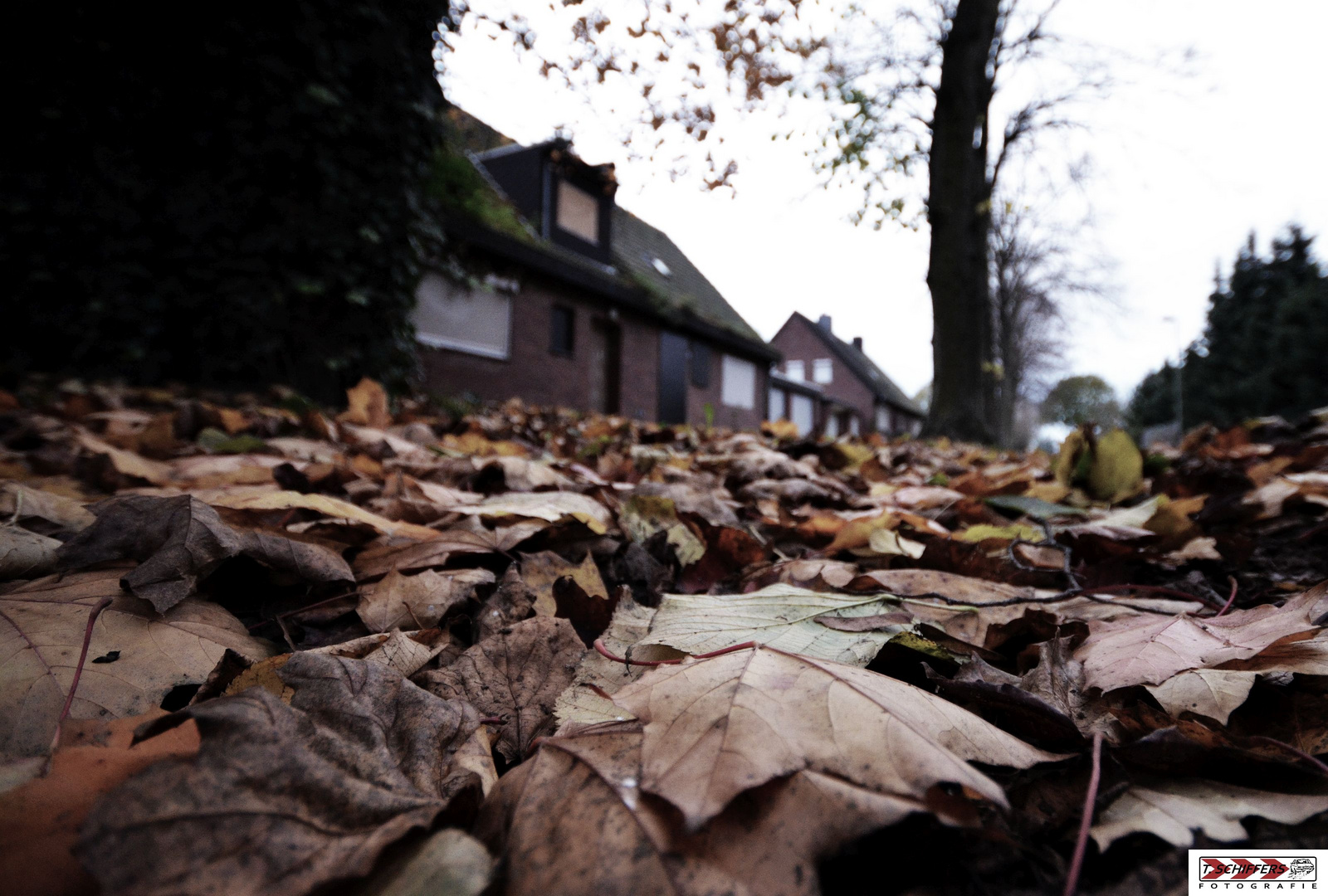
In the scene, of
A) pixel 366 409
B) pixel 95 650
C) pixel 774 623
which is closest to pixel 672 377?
pixel 366 409

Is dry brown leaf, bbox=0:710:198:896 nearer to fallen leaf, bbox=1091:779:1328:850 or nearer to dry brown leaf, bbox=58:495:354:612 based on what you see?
dry brown leaf, bbox=58:495:354:612

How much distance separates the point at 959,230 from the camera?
8.02 metres

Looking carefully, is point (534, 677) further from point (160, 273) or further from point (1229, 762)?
point (160, 273)

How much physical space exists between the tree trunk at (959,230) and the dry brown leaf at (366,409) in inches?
260

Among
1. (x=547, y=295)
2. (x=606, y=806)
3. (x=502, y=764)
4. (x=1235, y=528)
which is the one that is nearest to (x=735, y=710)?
(x=606, y=806)

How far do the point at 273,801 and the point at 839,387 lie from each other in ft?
96.4

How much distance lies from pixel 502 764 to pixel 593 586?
371mm

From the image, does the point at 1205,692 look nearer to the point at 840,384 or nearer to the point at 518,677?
the point at 518,677

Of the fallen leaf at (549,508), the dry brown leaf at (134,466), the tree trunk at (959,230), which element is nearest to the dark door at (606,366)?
the tree trunk at (959,230)

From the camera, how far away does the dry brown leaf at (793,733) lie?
41 cm

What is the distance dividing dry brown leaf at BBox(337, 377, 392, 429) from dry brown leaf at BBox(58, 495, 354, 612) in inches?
70.5

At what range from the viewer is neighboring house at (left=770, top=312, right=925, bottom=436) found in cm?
1961

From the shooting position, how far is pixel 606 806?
16.9 inches

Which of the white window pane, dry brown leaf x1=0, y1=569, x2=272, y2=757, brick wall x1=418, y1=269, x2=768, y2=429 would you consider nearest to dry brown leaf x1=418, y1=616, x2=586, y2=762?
dry brown leaf x1=0, y1=569, x2=272, y2=757
